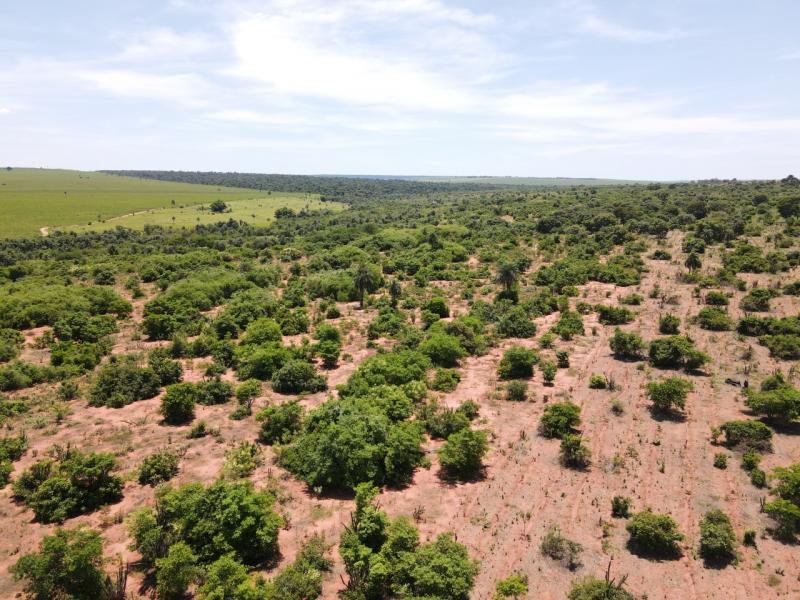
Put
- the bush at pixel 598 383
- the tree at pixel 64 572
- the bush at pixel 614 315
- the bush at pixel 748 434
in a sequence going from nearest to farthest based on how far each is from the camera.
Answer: the tree at pixel 64 572 < the bush at pixel 748 434 < the bush at pixel 598 383 < the bush at pixel 614 315

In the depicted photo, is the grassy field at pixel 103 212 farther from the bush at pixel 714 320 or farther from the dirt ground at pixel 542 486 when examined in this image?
the bush at pixel 714 320

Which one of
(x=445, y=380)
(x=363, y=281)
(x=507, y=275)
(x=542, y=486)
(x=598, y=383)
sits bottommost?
(x=542, y=486)

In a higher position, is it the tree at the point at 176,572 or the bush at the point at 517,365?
the bush at the point at 517,365

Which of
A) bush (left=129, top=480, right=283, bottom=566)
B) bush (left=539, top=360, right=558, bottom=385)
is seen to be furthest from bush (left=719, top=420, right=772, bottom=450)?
bush (left=129, top=480, right=283, bottom=566)

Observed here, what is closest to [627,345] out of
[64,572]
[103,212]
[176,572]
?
[176,572]

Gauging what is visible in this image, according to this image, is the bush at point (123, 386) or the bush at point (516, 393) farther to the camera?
the bush at point (516, 393)

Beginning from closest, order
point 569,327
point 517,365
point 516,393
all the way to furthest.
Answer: point 516,393
point 517,365
point 569,327

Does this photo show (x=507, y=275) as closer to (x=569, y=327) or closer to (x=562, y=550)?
(x=569, y=327)

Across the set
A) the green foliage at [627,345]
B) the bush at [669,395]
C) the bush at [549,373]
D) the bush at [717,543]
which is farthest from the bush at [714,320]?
the bush at [717,543]
